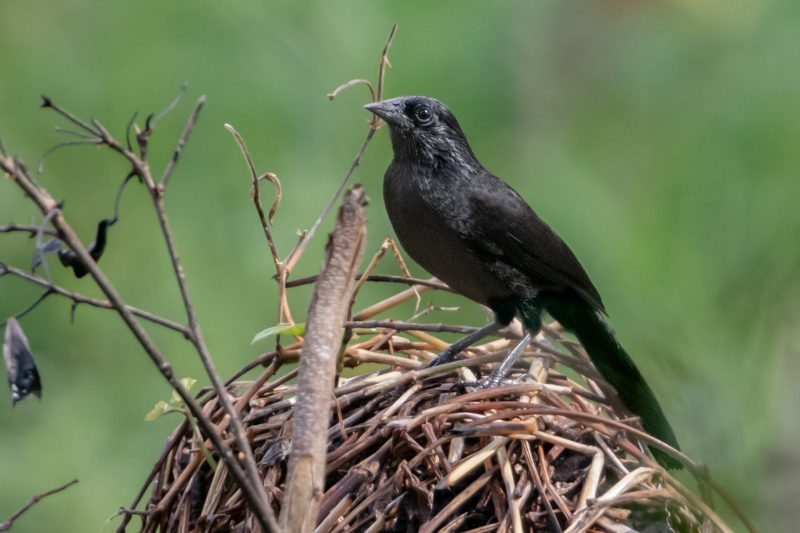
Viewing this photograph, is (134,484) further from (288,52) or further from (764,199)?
(764,199)

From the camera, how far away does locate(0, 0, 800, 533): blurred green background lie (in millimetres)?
2998

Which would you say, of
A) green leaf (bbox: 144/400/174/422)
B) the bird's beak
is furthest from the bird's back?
green leaf (bbox: 144/400/174/422)

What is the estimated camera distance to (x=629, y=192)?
9.91 feet

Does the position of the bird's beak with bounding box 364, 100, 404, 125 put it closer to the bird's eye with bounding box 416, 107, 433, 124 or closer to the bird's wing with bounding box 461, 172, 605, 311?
the bird's eye with bounding box 416, 107, 433, 124

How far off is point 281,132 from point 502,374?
7.10 feet

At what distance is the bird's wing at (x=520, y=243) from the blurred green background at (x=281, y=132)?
38 cm

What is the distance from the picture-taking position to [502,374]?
150cm

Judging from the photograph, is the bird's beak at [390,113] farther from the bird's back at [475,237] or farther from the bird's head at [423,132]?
the bird's back at [475,237]

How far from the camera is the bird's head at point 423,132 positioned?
2.15 metres

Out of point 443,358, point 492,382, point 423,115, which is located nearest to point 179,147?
point 492,382

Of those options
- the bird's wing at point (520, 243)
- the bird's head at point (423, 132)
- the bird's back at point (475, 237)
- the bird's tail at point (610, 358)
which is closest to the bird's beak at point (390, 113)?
the bird's head at point (423, 132)

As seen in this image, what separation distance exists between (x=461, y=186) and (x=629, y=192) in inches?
46.3

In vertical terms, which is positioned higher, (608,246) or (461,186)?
(608,246)

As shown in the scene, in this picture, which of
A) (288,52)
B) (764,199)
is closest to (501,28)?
(288,52)
